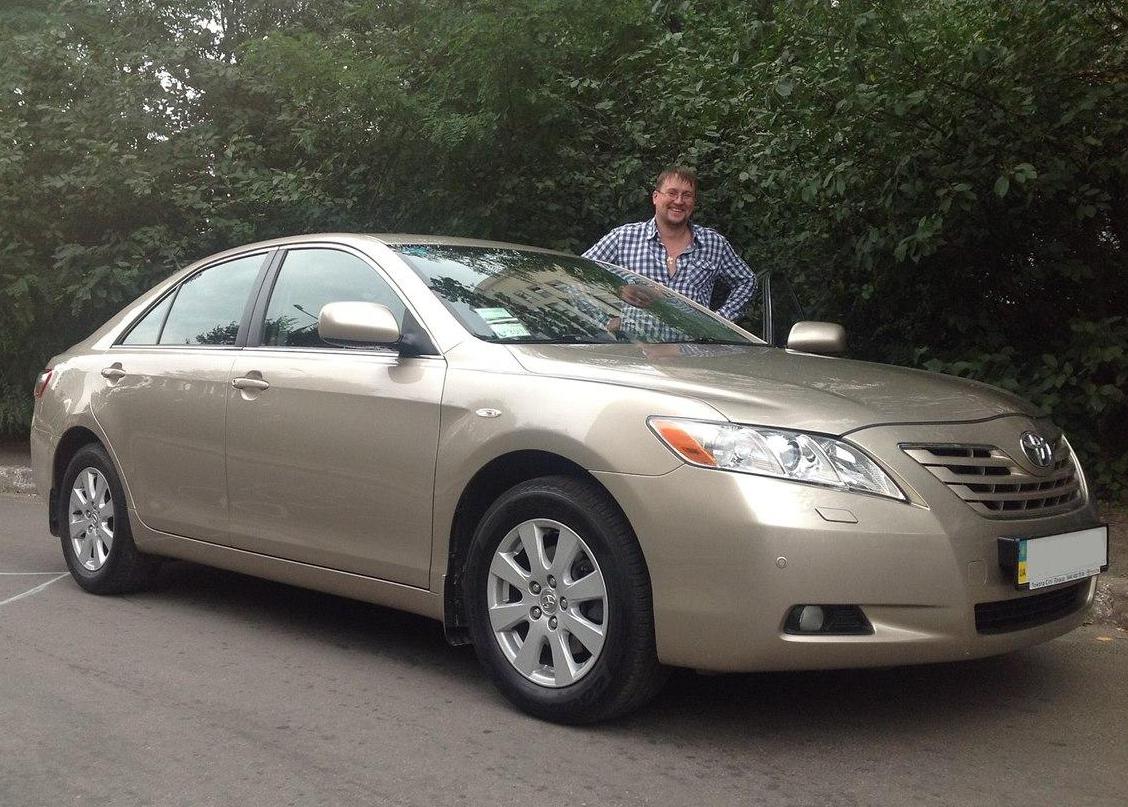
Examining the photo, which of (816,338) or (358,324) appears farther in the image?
(816,338)

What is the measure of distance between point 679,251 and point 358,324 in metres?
3.07

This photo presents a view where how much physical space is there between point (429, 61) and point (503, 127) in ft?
2.07

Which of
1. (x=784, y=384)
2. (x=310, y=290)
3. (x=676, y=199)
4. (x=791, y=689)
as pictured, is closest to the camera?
(x=784, y=384)

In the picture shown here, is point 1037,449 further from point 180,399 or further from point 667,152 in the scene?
point 667,152

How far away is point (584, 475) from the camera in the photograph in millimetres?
4129

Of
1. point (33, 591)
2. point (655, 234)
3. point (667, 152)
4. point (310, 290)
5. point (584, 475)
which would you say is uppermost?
point (667, 152)

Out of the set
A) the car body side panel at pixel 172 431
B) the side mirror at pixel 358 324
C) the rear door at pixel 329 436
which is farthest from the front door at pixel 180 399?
the side mirror at pixel 358 324

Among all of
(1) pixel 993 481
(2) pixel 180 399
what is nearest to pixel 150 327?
(2) pixel 180 399

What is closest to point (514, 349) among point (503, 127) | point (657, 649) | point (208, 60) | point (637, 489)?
point (637, 489)

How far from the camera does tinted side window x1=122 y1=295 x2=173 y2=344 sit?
20.2 feet

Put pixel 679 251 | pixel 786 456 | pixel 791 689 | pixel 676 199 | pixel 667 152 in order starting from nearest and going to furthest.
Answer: pixel 786 456 → pixel 791 689 → pixel 676 199 → pixel 679 251 → pixel 667 152

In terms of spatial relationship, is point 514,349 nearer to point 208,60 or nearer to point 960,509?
point 960,509

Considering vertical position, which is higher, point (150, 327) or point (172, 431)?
point (150, 327)

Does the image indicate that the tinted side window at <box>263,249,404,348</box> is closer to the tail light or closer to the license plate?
the tail light
